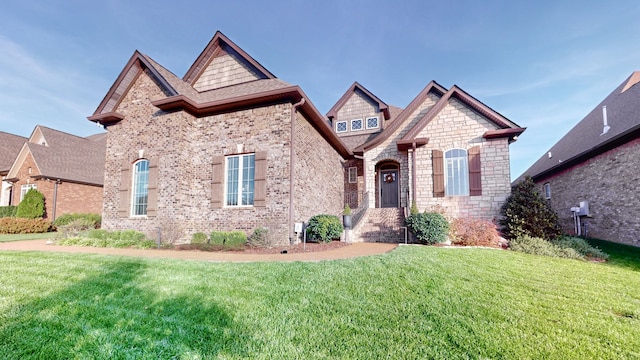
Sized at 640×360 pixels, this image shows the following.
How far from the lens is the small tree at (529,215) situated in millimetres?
8748

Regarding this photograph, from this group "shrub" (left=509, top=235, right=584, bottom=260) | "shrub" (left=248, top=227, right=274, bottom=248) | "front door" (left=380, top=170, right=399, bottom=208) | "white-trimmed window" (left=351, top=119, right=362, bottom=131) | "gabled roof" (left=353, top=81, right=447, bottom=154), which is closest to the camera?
"shrub" (left=509, top=235, right=584, bottom=260)

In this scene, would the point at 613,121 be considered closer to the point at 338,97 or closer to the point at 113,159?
the point at 338,97

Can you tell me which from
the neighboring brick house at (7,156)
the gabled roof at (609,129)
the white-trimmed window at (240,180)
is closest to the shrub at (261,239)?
the white-trimmed window at (240,180)

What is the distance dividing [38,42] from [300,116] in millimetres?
10307

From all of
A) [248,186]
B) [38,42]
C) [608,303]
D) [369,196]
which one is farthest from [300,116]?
[38,42]

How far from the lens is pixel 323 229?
9.01 meters

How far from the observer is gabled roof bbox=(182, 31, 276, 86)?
10.8 m

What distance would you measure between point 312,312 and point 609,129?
48.5 ft

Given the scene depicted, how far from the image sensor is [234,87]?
11.0 metres

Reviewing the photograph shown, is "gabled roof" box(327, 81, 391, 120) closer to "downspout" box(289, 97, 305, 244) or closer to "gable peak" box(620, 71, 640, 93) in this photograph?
"downspout" box(289, 97, 305, 244)

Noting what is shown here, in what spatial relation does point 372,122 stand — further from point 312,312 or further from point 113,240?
point 312,312

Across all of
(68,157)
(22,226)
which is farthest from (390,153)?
(68,157)

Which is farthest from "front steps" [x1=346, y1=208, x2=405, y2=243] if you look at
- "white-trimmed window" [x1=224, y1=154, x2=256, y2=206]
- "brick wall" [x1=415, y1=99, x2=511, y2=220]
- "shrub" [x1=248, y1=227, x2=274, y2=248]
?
"white-trimmed window" [x1=224, y1=154, x2=256, y2=206]

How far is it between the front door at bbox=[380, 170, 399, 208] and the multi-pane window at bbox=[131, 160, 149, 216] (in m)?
10.3
